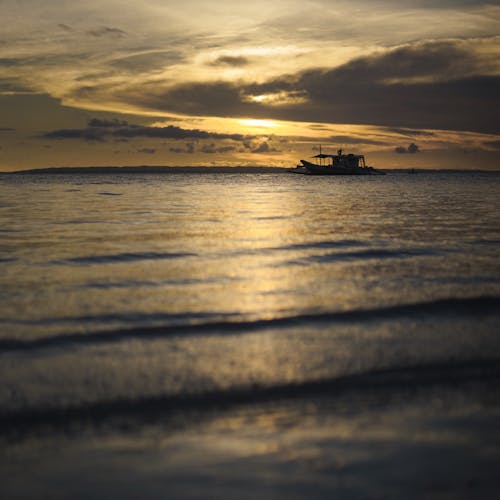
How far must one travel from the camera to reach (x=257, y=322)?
649cm

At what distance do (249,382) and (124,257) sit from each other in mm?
7753

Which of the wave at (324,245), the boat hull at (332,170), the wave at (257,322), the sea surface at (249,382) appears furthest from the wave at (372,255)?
the boat hull at (332,170)

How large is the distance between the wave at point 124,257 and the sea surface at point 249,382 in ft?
2.63

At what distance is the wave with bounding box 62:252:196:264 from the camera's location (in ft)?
36.5

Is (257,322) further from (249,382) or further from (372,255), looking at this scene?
(372,255)

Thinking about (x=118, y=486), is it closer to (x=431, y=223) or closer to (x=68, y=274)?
(x=68, y=274)

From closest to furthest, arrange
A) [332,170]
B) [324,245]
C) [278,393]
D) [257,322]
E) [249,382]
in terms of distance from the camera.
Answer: [278,393] < [249,382] < [257,322] < [324,245] < [332,170]

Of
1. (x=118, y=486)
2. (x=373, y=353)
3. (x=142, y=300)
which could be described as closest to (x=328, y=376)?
(x=373, y=353)

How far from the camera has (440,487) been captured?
295cm

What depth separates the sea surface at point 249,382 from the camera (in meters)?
3.09

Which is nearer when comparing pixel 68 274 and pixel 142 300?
pixel 142 300

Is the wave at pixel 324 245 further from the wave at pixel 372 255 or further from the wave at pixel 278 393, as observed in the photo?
the wave at pixel 278 393

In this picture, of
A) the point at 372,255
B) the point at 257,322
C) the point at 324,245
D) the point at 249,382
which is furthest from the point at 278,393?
the point at 324,245

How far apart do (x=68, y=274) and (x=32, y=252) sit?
11.3 feet
